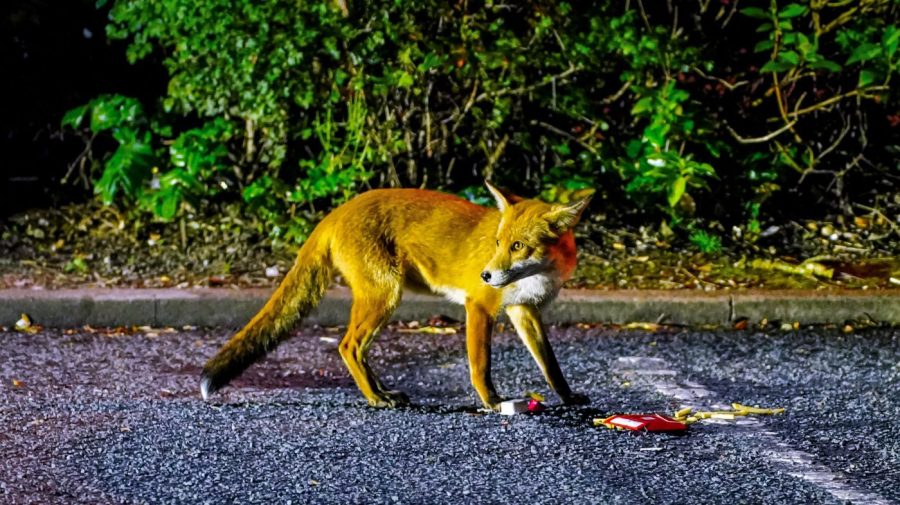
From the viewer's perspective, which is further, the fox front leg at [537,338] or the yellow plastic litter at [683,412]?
the fox front leg at [537,338]

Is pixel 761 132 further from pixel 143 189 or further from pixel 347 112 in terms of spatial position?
pixel 143 189

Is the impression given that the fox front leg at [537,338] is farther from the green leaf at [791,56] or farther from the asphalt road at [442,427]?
the green leaf at [791,56]

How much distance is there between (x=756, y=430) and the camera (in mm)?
5242

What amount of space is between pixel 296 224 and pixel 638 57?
2590mm

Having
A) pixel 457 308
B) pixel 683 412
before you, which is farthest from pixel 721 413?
pixel 457 308

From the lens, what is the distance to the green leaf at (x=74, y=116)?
9773 millimetres

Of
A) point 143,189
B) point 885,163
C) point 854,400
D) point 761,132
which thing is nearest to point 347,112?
point 143,189

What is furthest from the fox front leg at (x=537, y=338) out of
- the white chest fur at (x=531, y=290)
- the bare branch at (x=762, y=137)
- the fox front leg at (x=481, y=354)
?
the bare branch at (x=762, y=137)

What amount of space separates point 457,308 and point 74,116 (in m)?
3.75

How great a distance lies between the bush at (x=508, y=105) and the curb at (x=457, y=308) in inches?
52.7

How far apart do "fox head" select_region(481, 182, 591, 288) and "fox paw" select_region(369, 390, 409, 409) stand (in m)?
0.66

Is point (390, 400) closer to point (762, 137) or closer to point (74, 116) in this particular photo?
point (762, 137)

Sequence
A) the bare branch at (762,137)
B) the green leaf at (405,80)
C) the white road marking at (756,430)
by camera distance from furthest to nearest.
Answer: the bare branch at (762,137)
the green leaf at (405,80)
the white road marking at (756,430)

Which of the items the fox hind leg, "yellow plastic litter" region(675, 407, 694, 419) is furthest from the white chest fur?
"yellow plastic litter" region(675, 407, 694, 419)
